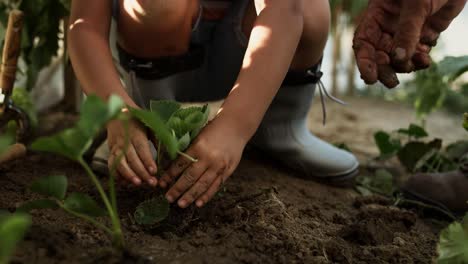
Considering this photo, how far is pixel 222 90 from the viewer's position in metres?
1.63

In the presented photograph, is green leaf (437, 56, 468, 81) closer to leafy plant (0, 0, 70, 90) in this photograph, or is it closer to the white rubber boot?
the white rubber boot

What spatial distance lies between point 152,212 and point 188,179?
93 mm

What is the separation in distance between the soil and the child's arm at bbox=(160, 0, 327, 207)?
0.28 ft

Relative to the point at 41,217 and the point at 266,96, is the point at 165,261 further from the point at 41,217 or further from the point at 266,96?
the point at 266,96

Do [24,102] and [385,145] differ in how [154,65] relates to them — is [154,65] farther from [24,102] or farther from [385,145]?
[385,145]

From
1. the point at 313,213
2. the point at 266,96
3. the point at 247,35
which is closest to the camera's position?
the point at 266,96

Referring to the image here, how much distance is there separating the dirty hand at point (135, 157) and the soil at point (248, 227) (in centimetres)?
10

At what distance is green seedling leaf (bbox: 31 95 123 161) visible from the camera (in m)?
0.72

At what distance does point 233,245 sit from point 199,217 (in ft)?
0.45

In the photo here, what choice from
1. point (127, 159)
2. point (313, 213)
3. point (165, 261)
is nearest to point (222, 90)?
point (313, 213)

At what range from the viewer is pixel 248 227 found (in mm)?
1083

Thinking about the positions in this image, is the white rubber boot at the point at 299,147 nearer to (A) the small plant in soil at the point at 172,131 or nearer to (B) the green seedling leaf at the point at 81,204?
(A) the small plant in soil at the point at 172,131

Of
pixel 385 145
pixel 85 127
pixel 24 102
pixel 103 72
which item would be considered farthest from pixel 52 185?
pixel 385 145

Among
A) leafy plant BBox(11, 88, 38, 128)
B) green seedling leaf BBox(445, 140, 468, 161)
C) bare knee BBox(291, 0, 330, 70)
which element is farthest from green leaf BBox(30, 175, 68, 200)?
green seedling leaf BBox(445, 140, 468, 161)
